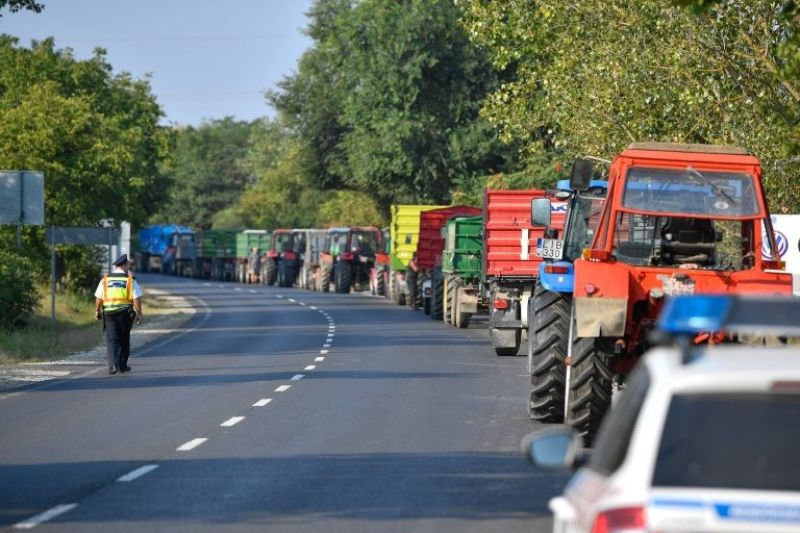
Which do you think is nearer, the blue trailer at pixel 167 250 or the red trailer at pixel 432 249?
the red trailer at pixel 432 249

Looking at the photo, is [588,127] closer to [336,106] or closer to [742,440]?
[742,440]

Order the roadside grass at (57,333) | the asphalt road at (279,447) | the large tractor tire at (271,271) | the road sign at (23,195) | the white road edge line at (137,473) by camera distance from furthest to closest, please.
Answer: the large tractor tire at (271,271), the road sign at (23,195), the roadside grass at (57,333), the white road edge line at (137,473), the asphalt road at (279,447)

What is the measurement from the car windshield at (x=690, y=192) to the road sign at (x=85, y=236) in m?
25.7

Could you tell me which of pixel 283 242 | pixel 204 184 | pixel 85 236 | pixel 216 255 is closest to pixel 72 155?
pixel 85 236

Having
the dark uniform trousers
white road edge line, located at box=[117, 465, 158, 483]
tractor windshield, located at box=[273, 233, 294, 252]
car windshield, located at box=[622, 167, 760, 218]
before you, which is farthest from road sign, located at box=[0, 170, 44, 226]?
tractor windshield, located at box=[273, 233, 294, 252]

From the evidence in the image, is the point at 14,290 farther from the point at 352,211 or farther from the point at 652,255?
the point at 352,211

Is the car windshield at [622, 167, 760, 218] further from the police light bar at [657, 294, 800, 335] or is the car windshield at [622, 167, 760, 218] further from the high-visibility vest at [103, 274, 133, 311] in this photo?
the high-visibility vest at [103, 274, 133, 311]

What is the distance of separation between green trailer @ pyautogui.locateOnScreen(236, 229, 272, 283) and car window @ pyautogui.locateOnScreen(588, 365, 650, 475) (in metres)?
79.2

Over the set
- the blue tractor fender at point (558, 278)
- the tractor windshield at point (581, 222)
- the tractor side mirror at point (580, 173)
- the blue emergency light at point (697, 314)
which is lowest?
the blue tractor fender at point (558, 278)

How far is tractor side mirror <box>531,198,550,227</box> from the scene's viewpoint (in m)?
18.4

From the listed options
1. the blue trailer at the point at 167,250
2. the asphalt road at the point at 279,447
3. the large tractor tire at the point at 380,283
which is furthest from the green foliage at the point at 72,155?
the blue trailer at the point at 167,250

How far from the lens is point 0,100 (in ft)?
183

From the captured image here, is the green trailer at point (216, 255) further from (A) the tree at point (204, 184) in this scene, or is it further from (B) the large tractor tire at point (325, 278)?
(A) the tree at point (204, 184)

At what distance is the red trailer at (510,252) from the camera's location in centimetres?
2786
